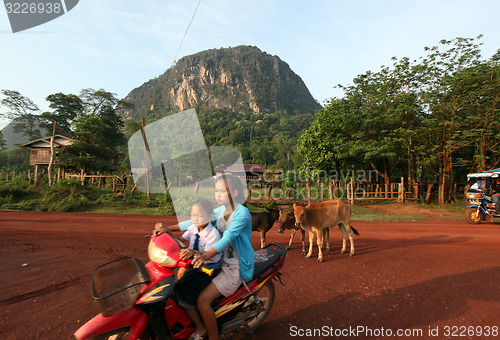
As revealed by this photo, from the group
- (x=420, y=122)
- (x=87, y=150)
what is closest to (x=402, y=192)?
(x=420, y=122)

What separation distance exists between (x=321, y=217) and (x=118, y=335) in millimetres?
5683

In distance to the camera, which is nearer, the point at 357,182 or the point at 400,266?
the point at 400,266

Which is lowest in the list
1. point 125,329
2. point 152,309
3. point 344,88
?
point 125,329

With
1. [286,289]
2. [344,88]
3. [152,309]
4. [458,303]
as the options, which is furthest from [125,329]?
[344,88]

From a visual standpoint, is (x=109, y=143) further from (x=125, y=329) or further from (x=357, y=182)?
(x=125, y=329)

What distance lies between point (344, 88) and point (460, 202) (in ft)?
49.8

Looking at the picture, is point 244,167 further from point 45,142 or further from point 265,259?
point 265,259

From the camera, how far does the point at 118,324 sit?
2135 millimetres

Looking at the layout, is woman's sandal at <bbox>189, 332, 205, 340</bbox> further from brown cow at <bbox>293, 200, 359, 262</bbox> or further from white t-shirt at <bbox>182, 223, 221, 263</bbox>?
brown cow at <bbox>293, 200, 359, 262</bbox>

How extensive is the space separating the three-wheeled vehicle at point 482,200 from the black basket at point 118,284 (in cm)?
1641

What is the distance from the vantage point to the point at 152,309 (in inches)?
88.4

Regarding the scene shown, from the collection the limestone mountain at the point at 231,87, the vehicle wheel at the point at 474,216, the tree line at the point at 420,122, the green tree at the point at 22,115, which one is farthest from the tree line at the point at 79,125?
the limestone mountain at the point at 231,87

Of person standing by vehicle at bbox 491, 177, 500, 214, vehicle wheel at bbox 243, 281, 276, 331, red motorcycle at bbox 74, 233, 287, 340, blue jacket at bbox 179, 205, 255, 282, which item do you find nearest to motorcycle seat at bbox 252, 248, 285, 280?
red motorcycle at bbox 74, 233, 287, 340

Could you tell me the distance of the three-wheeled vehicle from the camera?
12.6m
